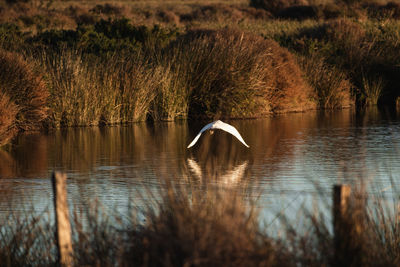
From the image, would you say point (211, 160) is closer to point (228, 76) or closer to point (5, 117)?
point (5, 117)

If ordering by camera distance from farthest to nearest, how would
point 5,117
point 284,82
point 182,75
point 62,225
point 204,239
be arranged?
point 284,82, point 182,75, point 5,117, point 62,225, point 204,239

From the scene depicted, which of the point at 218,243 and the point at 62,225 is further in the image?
the point at 62,225

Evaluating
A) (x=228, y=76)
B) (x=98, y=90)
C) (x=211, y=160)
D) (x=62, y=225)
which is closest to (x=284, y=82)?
(x=228, y=76)

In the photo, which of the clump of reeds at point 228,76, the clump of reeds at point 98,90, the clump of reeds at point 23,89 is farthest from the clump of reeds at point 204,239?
the clump of reeds at point 228,76

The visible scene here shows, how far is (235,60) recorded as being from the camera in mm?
20828

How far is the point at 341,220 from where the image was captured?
508cm

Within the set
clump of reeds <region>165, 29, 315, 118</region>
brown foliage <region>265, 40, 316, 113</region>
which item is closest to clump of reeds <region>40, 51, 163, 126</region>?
clump of reeds <region>165, 29, 315, 118</region>

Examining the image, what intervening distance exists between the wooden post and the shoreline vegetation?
387 inches

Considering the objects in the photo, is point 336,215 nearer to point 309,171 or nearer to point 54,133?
point 309,171

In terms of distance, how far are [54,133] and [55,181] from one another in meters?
12.4

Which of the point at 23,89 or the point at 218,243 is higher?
the point at 23,89

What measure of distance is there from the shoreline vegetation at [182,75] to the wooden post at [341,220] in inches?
387

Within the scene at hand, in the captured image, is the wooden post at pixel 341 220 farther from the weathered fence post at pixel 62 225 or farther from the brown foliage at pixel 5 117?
the brown foliage at pixel 5 117

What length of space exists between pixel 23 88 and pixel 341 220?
42.1 ft
